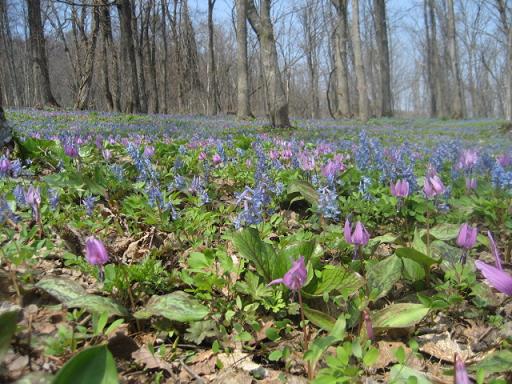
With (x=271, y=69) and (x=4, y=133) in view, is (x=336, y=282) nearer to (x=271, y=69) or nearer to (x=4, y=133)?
(x=4, y=133)

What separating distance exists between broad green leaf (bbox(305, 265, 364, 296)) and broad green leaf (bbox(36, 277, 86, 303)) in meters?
1.01

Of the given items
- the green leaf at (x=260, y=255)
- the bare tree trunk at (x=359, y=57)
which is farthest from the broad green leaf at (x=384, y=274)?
the bare tree trunk at (x=359, y=57)

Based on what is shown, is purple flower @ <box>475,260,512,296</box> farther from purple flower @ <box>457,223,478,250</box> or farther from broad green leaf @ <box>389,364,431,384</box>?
purple flower @ <box>457,223,478,250</box>

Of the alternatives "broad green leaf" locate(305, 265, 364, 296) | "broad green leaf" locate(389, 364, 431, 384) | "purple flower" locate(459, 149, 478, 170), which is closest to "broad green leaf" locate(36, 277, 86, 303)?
"broad green leaf" locate(305, 265, 364, 296)

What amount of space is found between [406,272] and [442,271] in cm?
27

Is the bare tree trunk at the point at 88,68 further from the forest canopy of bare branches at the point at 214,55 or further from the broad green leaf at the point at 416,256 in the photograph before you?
the broad green leaf at the point at 416,256

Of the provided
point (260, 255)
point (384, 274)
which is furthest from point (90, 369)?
point (384, 274)

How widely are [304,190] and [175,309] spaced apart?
1532mm

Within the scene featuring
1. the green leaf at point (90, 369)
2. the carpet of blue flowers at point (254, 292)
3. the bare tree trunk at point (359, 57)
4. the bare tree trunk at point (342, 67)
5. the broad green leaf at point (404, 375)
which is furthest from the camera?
the bare tree trunk at point (342, 67)

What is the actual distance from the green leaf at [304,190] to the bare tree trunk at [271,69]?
6.91m

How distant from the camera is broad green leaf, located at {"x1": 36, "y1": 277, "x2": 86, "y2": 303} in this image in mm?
1716

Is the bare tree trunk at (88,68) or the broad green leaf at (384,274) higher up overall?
the bare tree trunk at (88,68)

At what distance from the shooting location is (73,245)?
2.41 m

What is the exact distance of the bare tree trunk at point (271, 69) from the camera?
9.73m
